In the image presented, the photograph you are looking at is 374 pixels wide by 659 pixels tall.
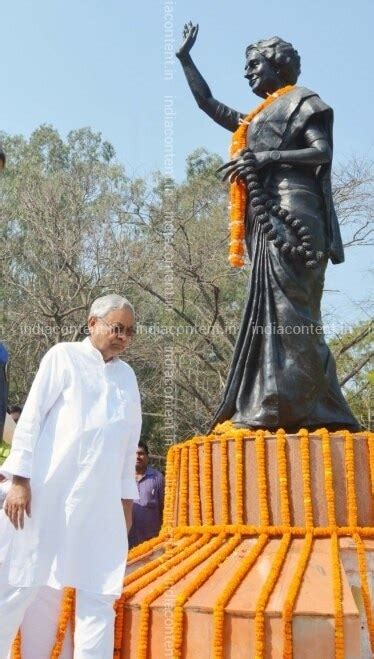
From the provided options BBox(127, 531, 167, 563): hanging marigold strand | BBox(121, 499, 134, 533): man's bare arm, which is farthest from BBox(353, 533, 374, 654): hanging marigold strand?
BBox(127, 531, 167, 563): hanging marigold strand

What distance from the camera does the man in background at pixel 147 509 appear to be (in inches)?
252

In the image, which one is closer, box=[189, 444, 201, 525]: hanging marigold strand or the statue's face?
box=[189, 444, 201, 525]: hanging marigold strand

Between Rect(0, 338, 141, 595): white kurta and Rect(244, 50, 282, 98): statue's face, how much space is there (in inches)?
95.4

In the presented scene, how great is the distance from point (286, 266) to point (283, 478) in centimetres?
127

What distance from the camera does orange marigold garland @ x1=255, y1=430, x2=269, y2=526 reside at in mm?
3846

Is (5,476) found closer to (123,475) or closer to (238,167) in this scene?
(123,475)

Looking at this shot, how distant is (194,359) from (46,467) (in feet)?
39.7

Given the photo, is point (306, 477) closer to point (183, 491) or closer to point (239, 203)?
point (183, 491)

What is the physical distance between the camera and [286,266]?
4.54m

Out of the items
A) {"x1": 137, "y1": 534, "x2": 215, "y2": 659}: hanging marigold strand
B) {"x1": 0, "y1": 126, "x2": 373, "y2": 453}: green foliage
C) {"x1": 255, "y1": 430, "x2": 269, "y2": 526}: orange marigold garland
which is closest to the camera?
{"x1": 137, "y1": 534, "x2": 215, "y2": 659}: hanging marigold strand

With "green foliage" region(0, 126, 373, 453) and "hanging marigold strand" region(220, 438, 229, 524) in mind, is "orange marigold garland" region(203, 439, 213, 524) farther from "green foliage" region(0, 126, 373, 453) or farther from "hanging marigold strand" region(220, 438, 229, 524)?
"green foliage" region(0, 126, 373, 453)

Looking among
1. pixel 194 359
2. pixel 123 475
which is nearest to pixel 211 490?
pixel 123 475

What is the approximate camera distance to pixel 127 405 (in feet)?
10.9

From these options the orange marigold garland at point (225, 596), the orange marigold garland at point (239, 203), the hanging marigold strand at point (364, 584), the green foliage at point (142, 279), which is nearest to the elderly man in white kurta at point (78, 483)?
the orange marigold garland at point (225, 596)
